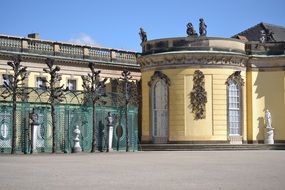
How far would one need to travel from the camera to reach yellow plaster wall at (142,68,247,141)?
132 feet

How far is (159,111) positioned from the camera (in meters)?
42.1

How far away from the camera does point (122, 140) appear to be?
36.7 metres

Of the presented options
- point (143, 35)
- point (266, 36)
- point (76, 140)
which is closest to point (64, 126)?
point (76, 140)

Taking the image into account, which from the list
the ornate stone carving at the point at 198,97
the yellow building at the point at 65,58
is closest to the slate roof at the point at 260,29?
the yellow building at the point at 65,58

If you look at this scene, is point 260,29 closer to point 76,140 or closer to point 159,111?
point 159,111

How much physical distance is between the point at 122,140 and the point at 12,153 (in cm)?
859

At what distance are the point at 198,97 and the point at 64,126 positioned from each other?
10802 mm

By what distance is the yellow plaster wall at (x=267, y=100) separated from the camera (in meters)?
43.0

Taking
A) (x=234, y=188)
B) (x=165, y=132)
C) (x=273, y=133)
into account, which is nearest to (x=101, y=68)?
(x=165, y=132)

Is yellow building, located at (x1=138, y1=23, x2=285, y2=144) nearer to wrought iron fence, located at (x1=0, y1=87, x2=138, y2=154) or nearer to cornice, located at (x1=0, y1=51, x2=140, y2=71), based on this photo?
cornice, located at (x1=0, y1=51, x2=140, y2=71)

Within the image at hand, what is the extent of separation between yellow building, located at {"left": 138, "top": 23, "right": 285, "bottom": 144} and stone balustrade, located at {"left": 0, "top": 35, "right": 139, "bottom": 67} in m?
3.08

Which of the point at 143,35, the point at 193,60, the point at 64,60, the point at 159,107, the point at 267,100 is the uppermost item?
the point at 143,35

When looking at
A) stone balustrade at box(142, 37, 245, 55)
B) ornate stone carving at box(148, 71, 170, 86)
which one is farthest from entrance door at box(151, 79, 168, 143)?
stone balustrade at box(142, 37, 245, 55)

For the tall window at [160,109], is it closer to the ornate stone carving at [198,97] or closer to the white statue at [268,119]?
the ornate stone carving at [198,97]
